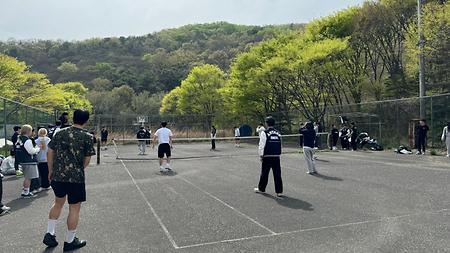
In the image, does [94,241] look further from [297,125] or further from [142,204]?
[297,125]

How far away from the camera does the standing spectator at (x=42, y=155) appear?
36.7 ft

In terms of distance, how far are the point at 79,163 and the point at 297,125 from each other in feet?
120

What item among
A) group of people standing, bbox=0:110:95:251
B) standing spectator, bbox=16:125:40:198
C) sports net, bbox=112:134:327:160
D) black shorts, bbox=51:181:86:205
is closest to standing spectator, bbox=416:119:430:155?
sports net, bbox=112:134:327:160

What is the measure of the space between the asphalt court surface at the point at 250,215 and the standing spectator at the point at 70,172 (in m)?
0.29

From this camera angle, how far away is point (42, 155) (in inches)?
448

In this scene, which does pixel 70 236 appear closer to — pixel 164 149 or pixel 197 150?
pixel 164 149

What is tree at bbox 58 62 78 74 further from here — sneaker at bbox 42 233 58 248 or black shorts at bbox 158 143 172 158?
sneaker at bbox 42 233 58 248

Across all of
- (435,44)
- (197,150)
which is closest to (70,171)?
(197,150)

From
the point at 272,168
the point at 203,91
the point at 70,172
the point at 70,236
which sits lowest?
the point at 70,236

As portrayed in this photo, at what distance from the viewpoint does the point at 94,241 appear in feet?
21.5

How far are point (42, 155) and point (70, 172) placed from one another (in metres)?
5.77

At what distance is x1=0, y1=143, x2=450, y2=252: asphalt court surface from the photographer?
6234 mm

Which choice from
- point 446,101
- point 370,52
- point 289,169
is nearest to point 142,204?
point 289,169

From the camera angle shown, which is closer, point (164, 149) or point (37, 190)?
point (37, 190)
